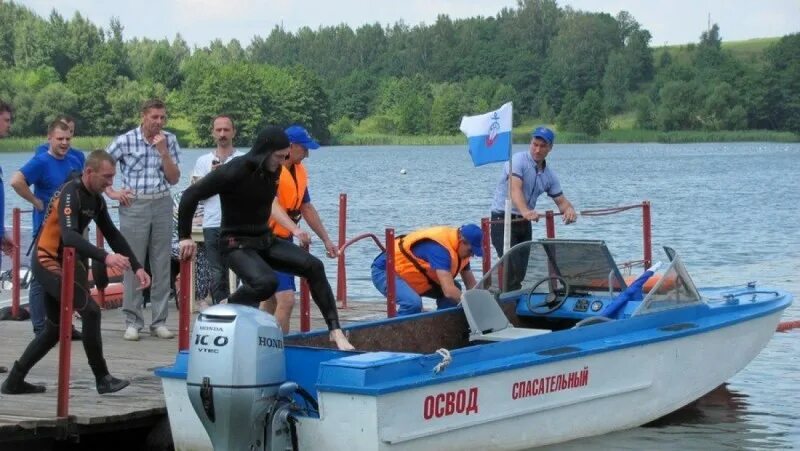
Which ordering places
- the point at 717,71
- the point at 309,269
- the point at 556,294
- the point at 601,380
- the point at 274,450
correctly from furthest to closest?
the point at 717,71, the point at 556,294, the point at 601,380, the point at 309,269, the point at 274,450

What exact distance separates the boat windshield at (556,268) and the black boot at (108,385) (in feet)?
10.2

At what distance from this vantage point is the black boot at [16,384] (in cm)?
921

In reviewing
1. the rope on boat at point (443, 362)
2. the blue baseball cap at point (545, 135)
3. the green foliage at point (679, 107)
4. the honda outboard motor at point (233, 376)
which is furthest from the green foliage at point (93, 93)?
the honda outboard motor at point (233, 376)

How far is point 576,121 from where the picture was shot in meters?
141

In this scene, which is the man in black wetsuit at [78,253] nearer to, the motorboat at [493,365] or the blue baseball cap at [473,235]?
the motorboat at [493,365]

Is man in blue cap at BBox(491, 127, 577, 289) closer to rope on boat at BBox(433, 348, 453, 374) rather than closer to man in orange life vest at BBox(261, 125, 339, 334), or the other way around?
man in orange life vest at BBox(261, 125, 339, 334)

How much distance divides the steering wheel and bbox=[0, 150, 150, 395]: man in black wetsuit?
3.51 metres

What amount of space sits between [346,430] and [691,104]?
423ft

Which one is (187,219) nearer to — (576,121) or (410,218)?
(410,218)

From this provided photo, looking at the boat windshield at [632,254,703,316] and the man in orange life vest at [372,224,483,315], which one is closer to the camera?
the boat windshield at [632,254,703,316]

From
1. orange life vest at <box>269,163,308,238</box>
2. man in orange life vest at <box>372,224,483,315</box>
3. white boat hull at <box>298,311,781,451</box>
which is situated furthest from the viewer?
man in orange life vest at <box>372,224,483,315</box>

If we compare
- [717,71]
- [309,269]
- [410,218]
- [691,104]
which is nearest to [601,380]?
[309,269]

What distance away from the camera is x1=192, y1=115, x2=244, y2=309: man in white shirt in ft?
37.1

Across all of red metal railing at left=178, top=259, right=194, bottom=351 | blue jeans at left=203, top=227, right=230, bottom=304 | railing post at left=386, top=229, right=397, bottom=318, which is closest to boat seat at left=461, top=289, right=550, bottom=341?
railing post at left=386, top=229, right=397, bottom=318
